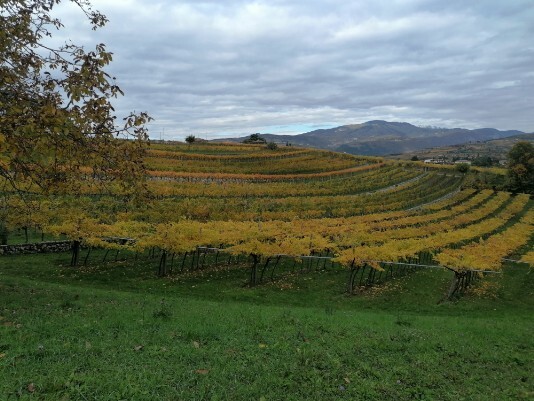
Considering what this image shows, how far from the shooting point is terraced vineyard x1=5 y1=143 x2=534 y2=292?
3161 cm

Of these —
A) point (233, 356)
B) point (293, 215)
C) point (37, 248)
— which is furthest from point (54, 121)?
point (293, 215)

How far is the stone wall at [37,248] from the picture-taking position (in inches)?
1398

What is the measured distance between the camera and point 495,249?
35250 millimetres

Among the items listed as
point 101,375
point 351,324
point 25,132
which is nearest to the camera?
point 101,375

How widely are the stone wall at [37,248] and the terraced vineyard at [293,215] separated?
85.1 inches

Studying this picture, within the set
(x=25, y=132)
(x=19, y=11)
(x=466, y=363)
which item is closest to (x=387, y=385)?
(x=466, y=363)

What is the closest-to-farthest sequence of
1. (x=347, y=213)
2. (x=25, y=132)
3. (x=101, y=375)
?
(x=101, y=375) < (x=25, y=132) < (x=347, y=213)

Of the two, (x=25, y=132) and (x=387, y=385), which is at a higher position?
(x=25, y=132)

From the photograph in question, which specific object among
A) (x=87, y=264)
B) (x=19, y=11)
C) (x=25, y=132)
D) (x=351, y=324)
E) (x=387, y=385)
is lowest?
(x=87, y=264)

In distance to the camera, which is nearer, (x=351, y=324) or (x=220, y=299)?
(x=351, y=324)

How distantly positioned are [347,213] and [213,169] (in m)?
32.3

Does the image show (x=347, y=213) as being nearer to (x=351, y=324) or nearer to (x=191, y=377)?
(x=351, y=324)

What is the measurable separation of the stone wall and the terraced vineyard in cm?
216

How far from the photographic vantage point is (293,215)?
2099 inches
